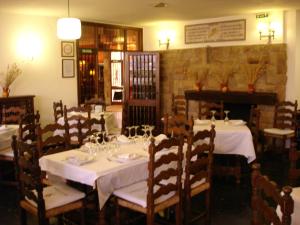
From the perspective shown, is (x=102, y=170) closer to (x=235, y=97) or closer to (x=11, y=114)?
(x=11, y=114)

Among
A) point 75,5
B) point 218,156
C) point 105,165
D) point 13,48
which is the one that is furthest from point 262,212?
point 13,48

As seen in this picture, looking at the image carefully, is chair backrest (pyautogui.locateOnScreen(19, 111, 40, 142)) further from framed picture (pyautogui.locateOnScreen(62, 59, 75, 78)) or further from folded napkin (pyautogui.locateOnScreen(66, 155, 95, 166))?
framed picture (pyautogui.locateOnScreen(62, 59, 75, 78))

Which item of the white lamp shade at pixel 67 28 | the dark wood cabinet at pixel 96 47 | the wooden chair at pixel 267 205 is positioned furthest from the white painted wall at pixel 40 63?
the wooden chair at pixel 267 205

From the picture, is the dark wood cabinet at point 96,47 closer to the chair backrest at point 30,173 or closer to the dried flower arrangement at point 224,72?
the dried flower arrangement at point 224,72

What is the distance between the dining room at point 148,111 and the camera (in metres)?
3.02

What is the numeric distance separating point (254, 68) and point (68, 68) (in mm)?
3703

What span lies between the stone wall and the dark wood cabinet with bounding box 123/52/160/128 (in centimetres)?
32

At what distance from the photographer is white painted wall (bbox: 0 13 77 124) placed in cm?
639

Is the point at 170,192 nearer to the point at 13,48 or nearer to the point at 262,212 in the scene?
the point at 262,212

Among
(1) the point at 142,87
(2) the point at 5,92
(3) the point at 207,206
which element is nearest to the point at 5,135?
(2) the point at 5,92

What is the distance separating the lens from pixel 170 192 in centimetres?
309

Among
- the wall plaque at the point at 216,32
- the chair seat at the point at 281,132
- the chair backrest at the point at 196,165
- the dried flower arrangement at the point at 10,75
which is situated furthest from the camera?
the wall plaque at the point at 216,32

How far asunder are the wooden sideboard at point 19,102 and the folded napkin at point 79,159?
3302mm

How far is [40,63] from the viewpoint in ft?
22.5
